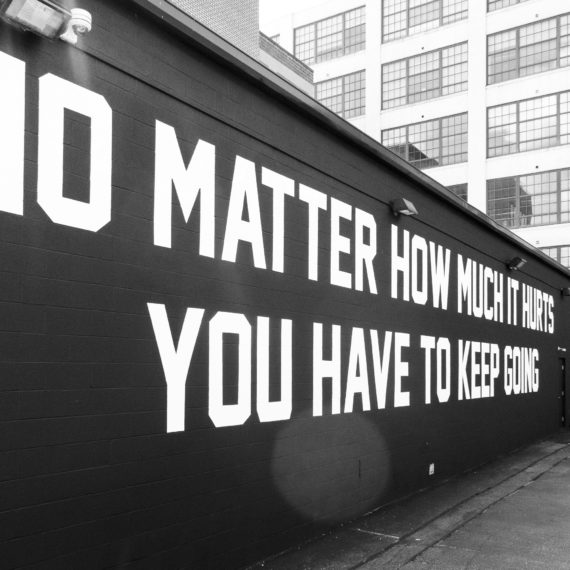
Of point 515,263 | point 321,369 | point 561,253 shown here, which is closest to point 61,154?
point 321,369

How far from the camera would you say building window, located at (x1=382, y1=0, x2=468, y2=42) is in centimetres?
4094

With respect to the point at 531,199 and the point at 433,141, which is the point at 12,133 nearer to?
the point at 531,199

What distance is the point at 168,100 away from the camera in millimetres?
5996

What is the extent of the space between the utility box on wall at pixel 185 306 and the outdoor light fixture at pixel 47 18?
0.36 ft

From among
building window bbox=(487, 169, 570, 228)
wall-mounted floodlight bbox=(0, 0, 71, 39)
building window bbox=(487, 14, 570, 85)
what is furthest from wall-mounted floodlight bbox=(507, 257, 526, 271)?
building window bbox=(487, 14, 570, 85)

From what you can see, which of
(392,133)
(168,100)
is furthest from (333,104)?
(168,100)

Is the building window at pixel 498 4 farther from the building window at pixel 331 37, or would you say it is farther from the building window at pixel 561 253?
the building window at pixel 561 253

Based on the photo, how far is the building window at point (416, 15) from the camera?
4094 centimetres

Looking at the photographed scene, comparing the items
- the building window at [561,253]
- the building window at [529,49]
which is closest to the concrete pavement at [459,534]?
the building window at [561,253]

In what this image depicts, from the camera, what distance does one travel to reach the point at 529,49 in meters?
37.9

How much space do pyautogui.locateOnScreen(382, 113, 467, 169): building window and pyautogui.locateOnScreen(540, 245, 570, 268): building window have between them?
23.0ft

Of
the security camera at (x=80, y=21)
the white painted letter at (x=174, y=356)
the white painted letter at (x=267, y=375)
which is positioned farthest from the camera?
the white painted letter at (x=267, y=375)

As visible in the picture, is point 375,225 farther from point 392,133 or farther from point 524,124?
point 392,133

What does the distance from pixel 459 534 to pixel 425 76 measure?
37.0m
